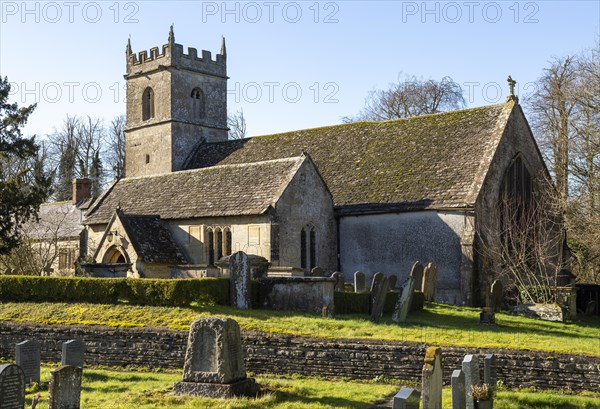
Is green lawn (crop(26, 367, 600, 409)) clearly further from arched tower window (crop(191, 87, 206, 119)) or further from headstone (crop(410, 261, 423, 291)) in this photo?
arched tower window (crop(191, 87, 206, 119))

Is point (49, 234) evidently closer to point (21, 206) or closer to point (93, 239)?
point (93, 239)

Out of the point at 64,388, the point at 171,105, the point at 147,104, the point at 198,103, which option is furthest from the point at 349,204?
the point at 64,388

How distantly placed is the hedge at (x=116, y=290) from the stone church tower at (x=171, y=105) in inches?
696

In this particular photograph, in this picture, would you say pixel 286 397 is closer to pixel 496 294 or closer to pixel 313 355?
pixel 313 355

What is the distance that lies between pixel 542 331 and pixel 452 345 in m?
7.50

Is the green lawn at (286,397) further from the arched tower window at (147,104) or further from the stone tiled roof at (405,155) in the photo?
the arched tower window at (147,104)

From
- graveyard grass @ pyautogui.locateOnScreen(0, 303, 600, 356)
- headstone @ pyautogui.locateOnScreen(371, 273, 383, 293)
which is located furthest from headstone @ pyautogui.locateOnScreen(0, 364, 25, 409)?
headstone @ pyautogui.locateOnScreen(371, 273, 383, 293)

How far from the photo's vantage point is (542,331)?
22828 mm

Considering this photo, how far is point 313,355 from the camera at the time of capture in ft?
55.5

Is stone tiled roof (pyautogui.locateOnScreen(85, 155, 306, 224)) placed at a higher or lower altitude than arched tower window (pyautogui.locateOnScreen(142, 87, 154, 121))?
lower

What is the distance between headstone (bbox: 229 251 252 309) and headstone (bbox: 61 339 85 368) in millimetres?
6973

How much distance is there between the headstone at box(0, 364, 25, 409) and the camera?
10.8 metres

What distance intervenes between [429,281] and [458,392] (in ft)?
50.6

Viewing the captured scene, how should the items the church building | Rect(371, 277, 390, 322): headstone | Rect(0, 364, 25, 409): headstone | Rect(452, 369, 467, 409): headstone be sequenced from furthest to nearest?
the church building → Rect(371, 277, 390, 322): headstone → Rect(452, 369, 467, 409): headstone → Rect(0, 364, 25, 409): headstone
